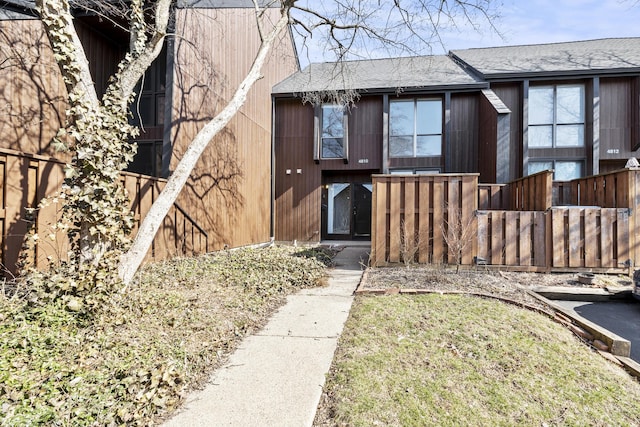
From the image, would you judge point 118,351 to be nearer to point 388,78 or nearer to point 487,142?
point 487,142

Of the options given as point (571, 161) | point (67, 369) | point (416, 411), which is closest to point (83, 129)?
point (67, 369)

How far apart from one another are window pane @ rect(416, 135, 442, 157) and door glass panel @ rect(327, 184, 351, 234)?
2849mm

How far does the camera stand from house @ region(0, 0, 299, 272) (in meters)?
4.53

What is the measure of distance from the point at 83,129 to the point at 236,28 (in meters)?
7.30

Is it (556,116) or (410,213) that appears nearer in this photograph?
(410,213)

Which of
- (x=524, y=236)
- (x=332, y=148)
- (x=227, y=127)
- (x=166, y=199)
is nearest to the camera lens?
(x=166, y=199)

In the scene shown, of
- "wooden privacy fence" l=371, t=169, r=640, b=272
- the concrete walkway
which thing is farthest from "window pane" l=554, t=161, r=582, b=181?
the concrete walkway

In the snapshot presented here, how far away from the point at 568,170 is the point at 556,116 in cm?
177

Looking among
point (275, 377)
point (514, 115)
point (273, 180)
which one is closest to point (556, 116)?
point (514, 115)

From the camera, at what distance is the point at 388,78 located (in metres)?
11.7

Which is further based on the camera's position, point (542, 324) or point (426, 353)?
point (542, 324)

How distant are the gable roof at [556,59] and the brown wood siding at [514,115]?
430 millimetres

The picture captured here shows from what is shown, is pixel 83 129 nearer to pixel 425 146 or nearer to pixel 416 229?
pixel 416 229

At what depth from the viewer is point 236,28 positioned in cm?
900
